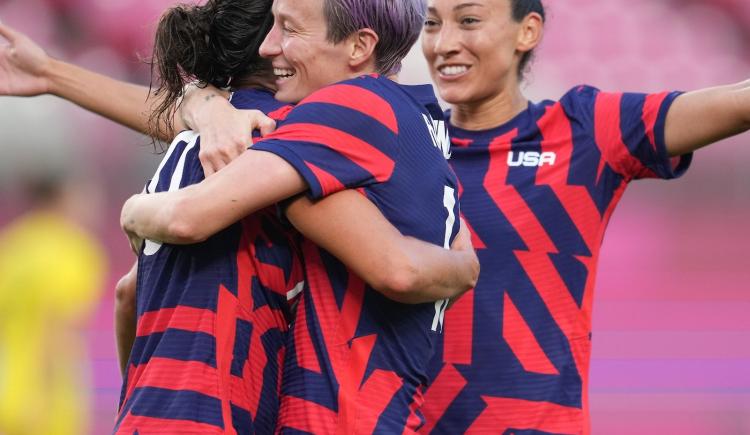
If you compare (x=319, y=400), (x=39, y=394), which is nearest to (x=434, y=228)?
(x=319, y=400)

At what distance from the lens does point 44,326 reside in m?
5.19

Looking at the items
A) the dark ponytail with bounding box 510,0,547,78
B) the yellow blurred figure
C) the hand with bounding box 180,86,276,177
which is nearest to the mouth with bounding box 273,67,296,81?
the hand with bounding box 180,86,276,177

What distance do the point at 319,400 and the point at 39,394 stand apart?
11.6ft

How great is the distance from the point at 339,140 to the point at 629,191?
4950mm

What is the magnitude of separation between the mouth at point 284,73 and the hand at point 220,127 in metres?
0.11

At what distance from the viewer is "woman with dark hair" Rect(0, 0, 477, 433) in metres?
1.80

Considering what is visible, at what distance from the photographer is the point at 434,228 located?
1926 millimetres

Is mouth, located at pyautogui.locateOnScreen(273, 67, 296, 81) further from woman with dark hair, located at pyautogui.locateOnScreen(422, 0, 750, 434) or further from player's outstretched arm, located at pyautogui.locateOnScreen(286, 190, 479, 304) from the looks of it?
woman with dark hair, located at pyautogui.locateOnScreen(422, 0, 750, 434)

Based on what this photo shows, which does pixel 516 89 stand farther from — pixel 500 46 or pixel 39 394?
pixel 39 394

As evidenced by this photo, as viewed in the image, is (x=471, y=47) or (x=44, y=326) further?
(x=44, y=326)

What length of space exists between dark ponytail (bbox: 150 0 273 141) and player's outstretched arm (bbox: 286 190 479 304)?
374 mm

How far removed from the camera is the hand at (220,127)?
186cm

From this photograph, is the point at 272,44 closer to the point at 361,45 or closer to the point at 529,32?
Answer: the point at 361,45

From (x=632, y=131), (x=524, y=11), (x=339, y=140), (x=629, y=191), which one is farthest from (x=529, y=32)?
(x=629, y=191)
